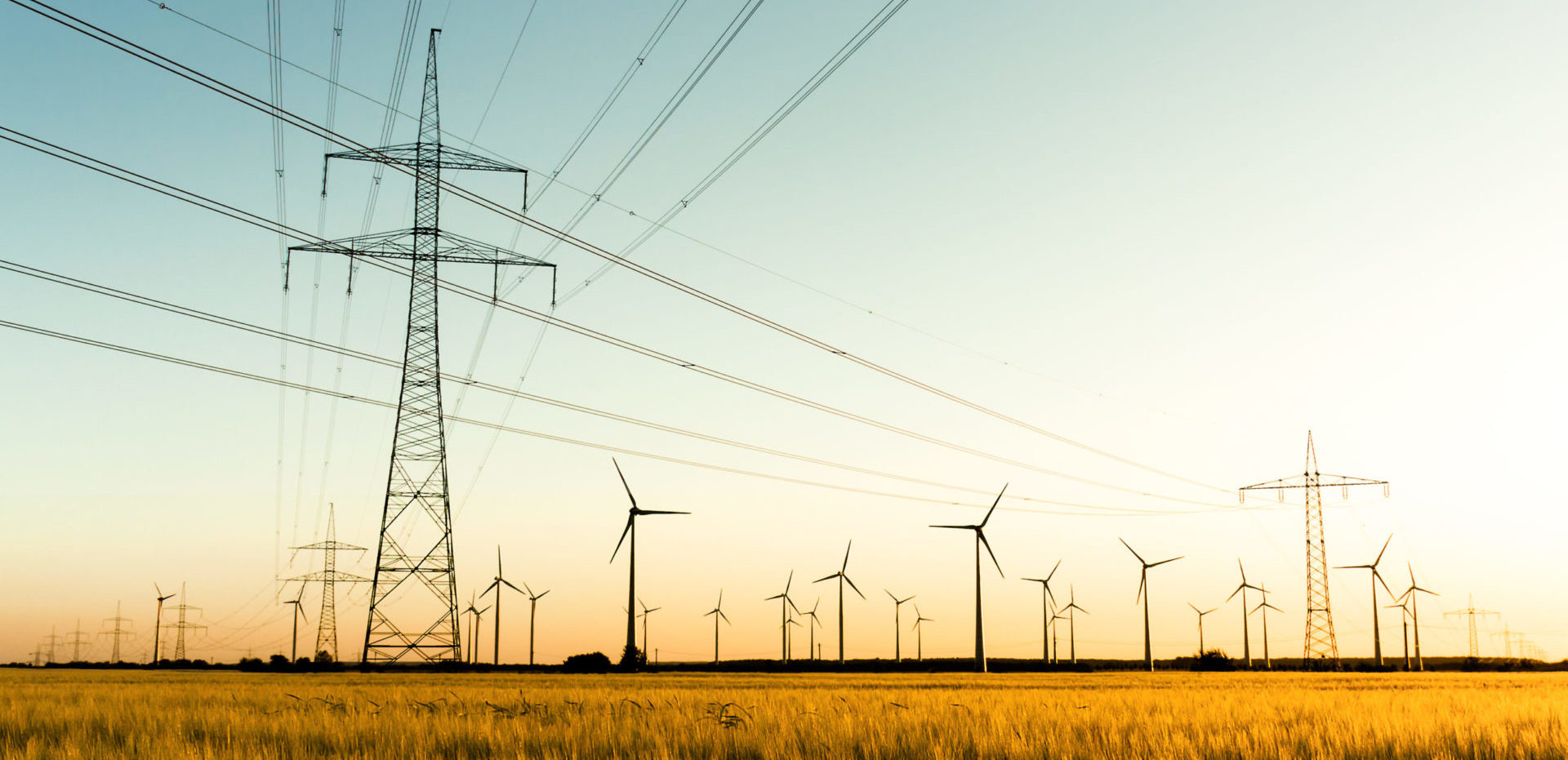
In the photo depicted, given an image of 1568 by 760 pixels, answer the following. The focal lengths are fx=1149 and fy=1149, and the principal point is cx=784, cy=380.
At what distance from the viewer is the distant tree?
109 m

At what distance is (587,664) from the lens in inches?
4377

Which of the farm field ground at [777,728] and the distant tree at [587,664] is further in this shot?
the distant tree at [587,664]

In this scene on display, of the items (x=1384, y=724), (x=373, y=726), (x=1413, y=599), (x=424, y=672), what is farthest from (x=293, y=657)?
(x=1413, y=599)

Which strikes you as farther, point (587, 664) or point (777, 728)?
point (587, 664)

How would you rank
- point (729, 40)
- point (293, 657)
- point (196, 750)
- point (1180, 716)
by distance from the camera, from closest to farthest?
point (196, 750)
point (729, 40)
point (1180, 716)
point (293, 657)

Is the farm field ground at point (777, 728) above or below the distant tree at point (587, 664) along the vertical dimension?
above

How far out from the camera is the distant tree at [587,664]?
109m

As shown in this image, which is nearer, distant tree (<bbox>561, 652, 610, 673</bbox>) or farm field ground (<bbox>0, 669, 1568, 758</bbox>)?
farm field ground (<bbox>0, 669, 1568, 758</bbox>)

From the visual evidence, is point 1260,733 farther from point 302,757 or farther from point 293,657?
point 293,657

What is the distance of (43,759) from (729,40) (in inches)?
766

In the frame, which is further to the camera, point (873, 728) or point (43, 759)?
point (873, 728)

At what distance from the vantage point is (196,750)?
63.3 ft

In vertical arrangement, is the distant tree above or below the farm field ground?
below

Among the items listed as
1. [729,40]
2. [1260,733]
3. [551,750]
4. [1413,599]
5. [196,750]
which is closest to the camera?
[196,750]
